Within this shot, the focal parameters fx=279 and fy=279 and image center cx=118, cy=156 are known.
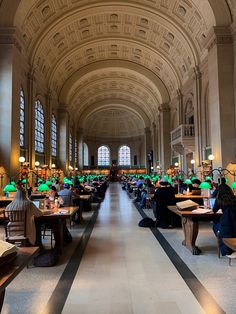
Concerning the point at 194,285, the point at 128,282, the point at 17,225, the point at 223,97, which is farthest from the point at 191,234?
the point at 223,97

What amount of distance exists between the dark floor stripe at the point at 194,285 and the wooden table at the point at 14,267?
2288mm

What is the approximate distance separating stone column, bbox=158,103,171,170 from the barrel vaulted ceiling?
3.68 ft

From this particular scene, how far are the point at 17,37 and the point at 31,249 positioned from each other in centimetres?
1365

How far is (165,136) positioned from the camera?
28.0 m

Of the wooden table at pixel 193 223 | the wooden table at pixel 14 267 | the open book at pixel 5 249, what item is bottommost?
the wooden table at pixel 193 223

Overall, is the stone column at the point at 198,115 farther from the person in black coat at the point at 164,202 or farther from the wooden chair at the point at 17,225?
the wooden chair at the point at 17,225

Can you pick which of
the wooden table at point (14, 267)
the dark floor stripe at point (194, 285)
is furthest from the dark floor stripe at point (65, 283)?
the dark floor stripe at point (194, 285)

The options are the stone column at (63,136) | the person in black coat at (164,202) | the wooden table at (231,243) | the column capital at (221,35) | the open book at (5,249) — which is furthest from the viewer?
the stone column at (63,136)

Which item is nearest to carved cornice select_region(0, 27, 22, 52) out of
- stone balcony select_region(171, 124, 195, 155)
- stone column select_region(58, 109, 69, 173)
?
stone balcony select_region(171, 124, 195, 155)

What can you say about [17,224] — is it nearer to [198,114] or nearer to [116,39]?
[198,114]

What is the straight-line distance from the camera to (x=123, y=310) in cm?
349

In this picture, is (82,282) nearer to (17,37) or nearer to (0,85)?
(0,85)

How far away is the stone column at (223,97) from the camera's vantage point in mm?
12984

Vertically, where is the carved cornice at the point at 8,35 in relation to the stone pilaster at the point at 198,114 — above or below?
above
